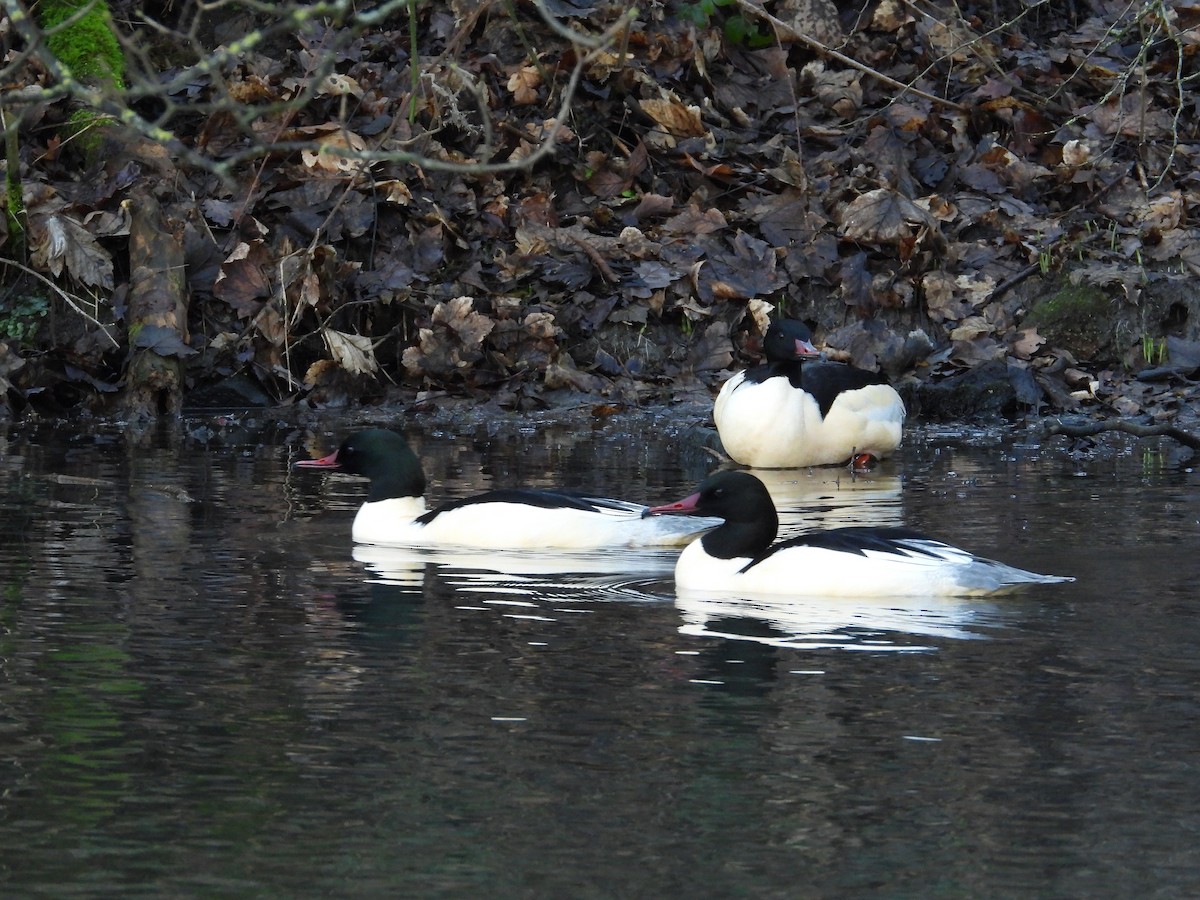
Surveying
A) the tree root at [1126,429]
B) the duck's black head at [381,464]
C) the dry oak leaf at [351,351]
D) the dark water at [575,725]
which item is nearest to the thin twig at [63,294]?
the dry oak leaf at [351,351]

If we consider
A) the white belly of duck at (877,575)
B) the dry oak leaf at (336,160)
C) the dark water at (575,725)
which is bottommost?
the dark water at (575,725)

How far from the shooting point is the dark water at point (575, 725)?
14.2 feet

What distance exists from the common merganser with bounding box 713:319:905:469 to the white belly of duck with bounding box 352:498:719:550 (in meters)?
2.71

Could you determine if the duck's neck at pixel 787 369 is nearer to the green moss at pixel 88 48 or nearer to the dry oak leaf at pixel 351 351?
the dry oak leaf at pixel 351 351

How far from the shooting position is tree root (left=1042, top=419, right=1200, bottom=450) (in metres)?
11.1

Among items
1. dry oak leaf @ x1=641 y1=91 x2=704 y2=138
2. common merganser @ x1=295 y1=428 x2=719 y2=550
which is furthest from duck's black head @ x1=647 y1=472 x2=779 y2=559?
dry oak leaf @ x1=641 y1=91 x2=704 y2=138

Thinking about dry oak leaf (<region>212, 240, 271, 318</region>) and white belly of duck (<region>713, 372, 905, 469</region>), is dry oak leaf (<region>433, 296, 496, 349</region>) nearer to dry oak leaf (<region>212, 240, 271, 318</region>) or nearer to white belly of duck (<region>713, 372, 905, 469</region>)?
dry oak leaf (<region>212, 240, 271, 318</region>)

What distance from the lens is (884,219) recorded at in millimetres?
14961

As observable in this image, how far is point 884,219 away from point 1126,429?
4291 millimetres

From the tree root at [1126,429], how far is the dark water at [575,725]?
1.77m

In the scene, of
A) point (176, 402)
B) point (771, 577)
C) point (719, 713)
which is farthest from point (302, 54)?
point (719, 713)

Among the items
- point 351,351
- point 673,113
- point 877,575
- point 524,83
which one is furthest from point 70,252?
point 877,575

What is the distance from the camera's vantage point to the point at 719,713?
565cm

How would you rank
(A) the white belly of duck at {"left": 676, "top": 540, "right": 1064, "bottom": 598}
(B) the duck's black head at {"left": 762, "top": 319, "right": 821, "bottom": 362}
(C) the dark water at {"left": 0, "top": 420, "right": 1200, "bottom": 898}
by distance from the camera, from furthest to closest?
(B) the duck's black head at {"left": 762, "top": 319, "right": 821, "bottom": 362}, (A) the white belly of duck at {"left": 676, "top": 540, "right": 1064, "bottom": 598}, (C) the dark water at {"left": 0, "top": 420, "right": 1200, "bottom": 898}
